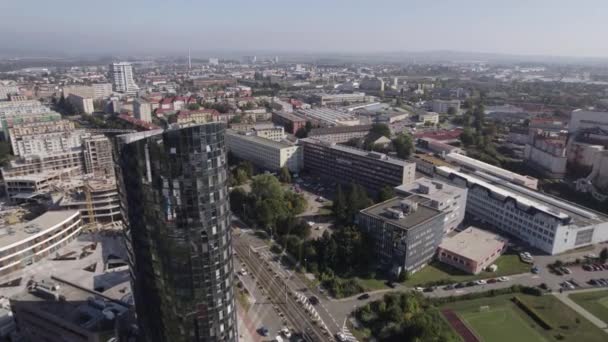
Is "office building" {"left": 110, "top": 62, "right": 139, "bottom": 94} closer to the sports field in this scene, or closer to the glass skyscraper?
the glass skyscraper

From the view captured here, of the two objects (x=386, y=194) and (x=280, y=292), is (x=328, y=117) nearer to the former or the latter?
(x=386, y=194)

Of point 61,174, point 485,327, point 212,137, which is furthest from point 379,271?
point 61,174

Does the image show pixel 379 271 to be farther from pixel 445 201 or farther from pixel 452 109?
pixel 452 109

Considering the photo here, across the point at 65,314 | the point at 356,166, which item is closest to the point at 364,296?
the point at 65,314

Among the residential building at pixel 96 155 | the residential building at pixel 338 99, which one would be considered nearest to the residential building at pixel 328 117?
the residential building at pixel 338 99

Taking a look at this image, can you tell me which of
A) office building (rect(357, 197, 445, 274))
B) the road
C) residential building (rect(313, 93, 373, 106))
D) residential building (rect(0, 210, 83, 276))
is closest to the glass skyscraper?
the road

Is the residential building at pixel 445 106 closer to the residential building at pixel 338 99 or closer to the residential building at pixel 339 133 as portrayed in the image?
the residential building at pixel 338 99
